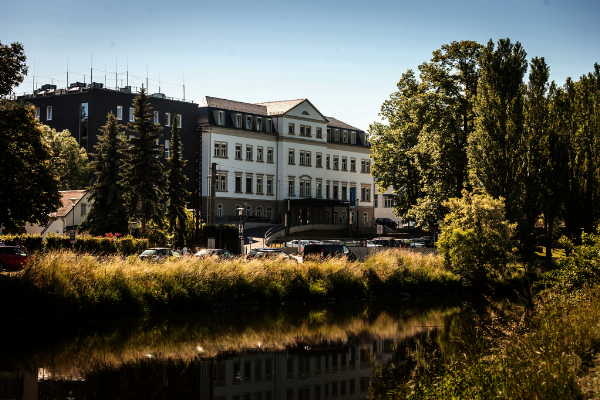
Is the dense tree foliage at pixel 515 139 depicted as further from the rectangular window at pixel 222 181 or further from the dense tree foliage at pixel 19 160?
the rectangular window at pixel 222 181

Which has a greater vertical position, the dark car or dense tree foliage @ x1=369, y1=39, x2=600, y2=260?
dense tree foliage @ x1=369, y1=39, x2=600, y2=260

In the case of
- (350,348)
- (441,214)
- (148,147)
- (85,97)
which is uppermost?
(85,97)

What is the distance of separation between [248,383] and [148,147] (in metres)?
36.1

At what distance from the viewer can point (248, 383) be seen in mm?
14117

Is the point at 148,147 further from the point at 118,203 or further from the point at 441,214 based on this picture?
the point at 441,214

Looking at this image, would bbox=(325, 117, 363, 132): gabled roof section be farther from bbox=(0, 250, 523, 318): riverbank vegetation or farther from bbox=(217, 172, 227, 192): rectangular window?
bbox=(0, 250, 523, 318): riverbank vegetation

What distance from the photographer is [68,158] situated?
68.8m

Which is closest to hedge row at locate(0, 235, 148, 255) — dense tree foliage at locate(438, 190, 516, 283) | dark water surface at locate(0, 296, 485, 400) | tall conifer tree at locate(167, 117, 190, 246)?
tall conifer tree at locate(167, 117, 190, 246)

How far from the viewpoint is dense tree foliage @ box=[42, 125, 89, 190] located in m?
67.2

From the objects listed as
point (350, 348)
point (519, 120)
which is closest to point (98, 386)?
point (350, 348)

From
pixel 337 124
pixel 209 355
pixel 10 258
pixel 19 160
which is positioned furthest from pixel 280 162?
pixel 209 355

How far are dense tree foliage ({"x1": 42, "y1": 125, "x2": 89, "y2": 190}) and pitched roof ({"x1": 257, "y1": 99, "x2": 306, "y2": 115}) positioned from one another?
25591mm

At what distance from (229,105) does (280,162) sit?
1014cm

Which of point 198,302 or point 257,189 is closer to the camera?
point 198,302
